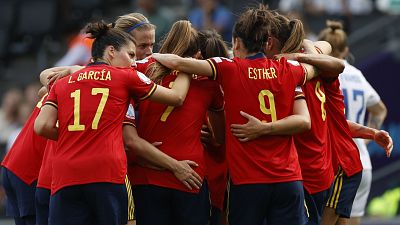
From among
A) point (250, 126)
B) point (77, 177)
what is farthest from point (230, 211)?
point (77, 177)

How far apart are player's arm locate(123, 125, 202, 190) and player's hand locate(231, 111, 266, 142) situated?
44 centimetres

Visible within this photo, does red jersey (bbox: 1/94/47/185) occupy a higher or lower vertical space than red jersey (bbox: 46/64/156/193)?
lower

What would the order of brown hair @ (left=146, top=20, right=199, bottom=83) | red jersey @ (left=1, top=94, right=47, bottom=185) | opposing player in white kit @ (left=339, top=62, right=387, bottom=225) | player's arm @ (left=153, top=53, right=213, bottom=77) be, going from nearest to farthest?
player's arm @ (left=153, top=53, right=213, bottom=77) < brown hair @ (left=146, top=20, right=199, bottom=83) < red jersey @ (left=1, top=94, right=47, bottom=185) < opposing player in white kit @ (left=339, top=62, right=387, bottom=225)

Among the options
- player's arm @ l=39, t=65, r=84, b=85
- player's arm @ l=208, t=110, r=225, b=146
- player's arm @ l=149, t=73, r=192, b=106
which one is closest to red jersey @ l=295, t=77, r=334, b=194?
player's arm @ l=208, t=110, r=225, b=146

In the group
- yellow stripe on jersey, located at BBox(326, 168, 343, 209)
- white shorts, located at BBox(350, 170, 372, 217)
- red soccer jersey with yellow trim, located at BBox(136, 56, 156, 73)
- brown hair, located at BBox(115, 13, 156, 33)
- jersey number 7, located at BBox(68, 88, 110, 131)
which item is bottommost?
white shorts, located at BBox(350, 170, 372, 217)

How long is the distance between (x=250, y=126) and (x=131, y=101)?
3.08 ft

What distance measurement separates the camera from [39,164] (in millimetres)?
8648

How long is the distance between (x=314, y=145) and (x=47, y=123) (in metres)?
2.08

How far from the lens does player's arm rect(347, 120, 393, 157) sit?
8844 millimetres

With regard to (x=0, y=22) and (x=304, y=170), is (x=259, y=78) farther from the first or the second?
(x=0, y=22)

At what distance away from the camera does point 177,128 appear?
7836 millimetres

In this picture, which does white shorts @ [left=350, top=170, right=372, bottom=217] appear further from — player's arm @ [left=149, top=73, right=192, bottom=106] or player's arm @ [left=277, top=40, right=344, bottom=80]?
→ player's arm @ [left=149, top=73, right=192, bottom=106]

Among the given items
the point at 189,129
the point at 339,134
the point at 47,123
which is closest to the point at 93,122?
the point at 47,123

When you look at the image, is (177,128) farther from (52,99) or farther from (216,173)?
(52,99)
